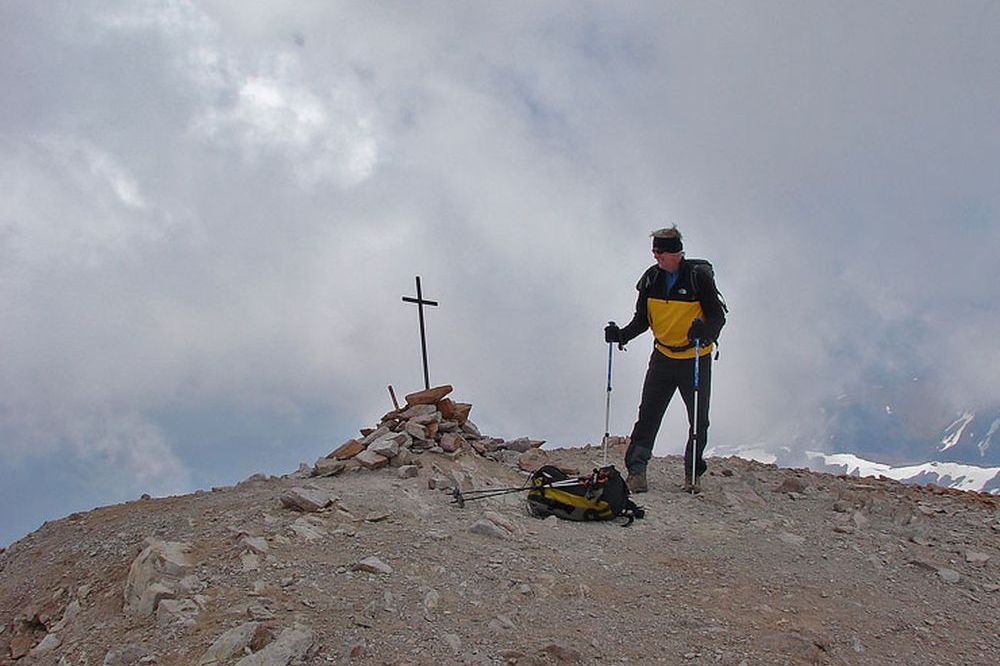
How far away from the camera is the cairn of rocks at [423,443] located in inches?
390

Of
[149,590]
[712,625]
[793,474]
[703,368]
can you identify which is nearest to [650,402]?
[703,368]

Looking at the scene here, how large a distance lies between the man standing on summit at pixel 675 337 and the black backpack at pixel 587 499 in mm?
1369

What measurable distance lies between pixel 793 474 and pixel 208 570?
8.40m

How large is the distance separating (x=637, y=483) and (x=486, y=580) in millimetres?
3962

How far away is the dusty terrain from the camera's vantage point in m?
5.35

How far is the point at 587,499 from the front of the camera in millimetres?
8430

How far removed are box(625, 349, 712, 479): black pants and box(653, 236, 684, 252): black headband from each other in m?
1.36

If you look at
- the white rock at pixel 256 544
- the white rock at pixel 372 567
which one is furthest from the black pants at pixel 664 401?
the white rock at pixel 256 544

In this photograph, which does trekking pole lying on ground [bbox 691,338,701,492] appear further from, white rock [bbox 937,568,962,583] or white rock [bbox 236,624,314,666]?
white rock [bbox 236,624,314,666]

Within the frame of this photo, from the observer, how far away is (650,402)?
33.2 ft

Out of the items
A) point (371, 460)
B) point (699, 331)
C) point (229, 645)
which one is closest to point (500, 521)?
point (371, 460)

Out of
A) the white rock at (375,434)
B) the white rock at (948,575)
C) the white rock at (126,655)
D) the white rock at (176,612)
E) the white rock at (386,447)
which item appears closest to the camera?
the white rock at (126,655)

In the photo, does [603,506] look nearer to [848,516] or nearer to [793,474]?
[848,516]

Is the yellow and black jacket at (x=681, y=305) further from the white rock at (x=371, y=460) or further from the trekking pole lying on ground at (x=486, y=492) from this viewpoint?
the white rock at (x=371, y=460)
